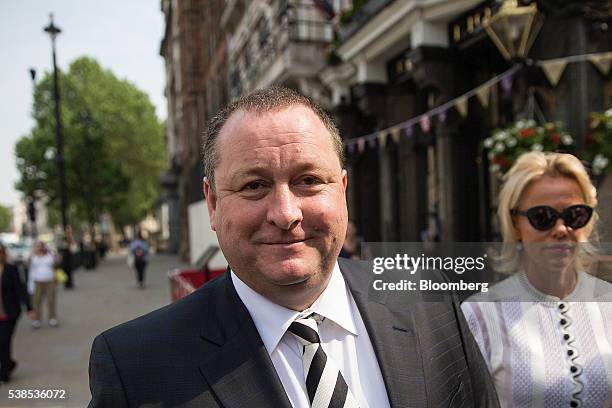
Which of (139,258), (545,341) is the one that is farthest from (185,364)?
(139,258)

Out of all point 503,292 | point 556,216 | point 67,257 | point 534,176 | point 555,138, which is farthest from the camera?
point 67,257

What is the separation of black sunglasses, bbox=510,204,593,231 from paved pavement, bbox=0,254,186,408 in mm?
1812

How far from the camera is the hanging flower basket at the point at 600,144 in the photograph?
19.2 feet

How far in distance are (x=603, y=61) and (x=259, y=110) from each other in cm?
713

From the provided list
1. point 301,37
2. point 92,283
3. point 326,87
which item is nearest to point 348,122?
point 326,87

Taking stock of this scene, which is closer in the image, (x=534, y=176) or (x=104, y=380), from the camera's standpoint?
(x=104, y=380)

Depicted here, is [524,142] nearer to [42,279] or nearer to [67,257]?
[42,279]

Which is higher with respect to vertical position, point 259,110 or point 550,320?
point 259,110

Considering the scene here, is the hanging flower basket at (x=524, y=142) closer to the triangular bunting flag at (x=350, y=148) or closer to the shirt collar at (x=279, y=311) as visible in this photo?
the shirt collar at (x=279, y=311)

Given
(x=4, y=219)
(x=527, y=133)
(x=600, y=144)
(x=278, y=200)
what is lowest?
(x=4, y=219)

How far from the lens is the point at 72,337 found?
31.6 feet

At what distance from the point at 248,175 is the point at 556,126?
6.13 meters

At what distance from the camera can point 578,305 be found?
191cm

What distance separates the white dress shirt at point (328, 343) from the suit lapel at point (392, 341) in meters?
0.04
